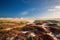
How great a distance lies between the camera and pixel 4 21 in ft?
9.01

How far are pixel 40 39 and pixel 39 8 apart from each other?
2.13 ft

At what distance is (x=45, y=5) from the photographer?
2.79 metres

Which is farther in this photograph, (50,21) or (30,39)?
(50,21)

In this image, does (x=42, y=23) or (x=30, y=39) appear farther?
(x=42, y=23)

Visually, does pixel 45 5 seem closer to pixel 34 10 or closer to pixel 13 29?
pixel 34 10

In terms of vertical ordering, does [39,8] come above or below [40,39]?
above

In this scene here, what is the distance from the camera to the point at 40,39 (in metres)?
2.63

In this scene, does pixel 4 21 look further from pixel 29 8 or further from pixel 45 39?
pixel 45 39

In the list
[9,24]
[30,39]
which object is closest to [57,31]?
[30,39]

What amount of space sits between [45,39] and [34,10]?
648 mm

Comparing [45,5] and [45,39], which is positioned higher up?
[45,5]

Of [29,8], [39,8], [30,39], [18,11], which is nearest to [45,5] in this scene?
[39,8]

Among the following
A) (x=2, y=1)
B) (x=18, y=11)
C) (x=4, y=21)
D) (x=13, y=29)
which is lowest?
(x=13, y=29)

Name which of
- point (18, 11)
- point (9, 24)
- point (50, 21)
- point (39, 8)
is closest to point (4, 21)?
point (9, 24)
